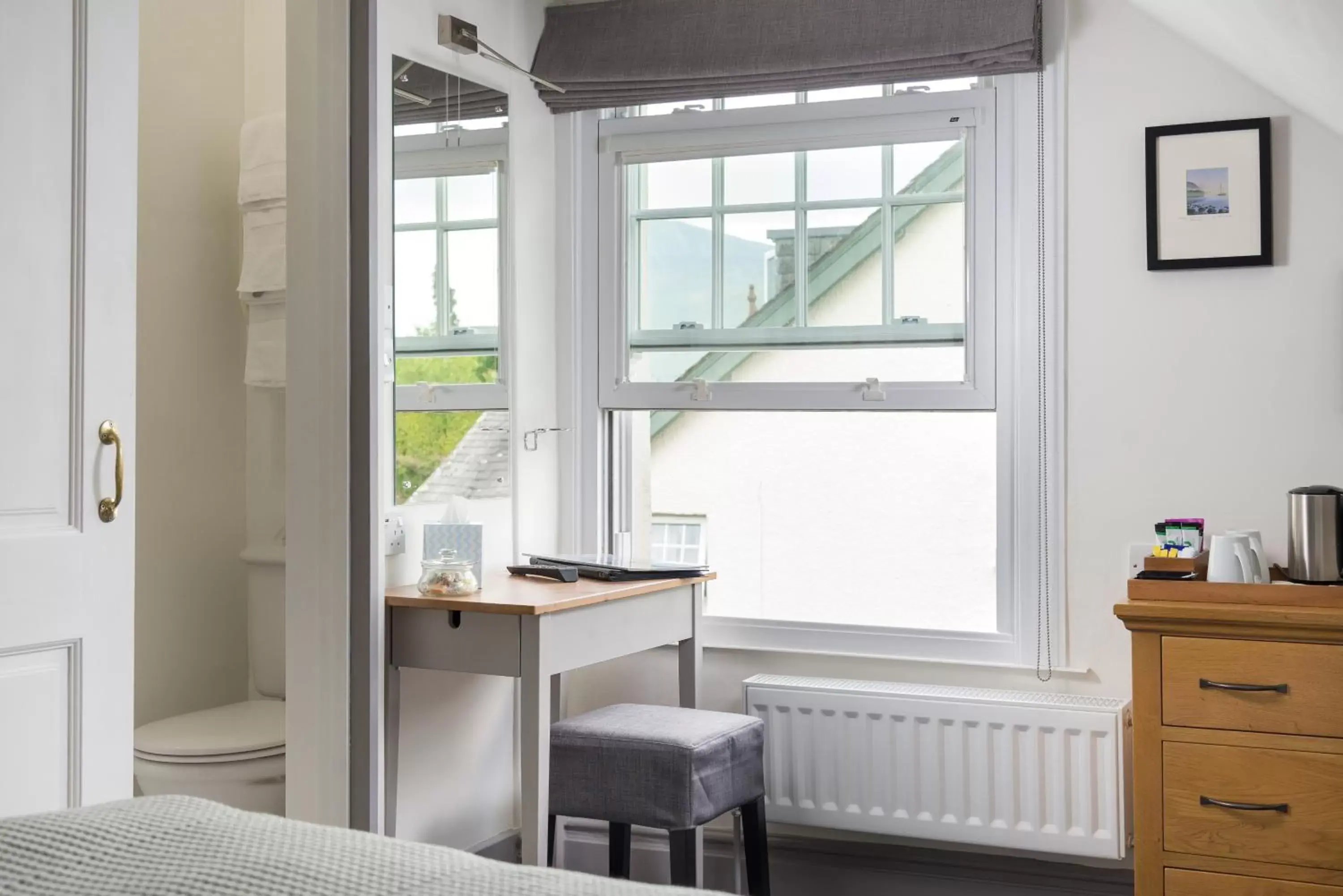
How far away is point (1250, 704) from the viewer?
7.45ft

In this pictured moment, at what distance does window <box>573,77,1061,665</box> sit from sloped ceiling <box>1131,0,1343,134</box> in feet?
1.46

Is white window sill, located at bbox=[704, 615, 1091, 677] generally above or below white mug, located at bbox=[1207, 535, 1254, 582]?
below

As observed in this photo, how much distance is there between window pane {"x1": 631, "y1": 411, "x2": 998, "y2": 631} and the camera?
10.1 ft

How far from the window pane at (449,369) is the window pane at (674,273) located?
483 mm


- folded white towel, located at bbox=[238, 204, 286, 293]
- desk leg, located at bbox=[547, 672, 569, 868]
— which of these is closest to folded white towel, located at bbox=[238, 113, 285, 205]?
folded white towel, located at bbox=[238, 204, 286, 293]

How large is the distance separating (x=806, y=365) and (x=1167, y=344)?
0.86 metres

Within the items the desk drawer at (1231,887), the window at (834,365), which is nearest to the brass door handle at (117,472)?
the window at (834,365)

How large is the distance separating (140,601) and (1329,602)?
2.78 meters

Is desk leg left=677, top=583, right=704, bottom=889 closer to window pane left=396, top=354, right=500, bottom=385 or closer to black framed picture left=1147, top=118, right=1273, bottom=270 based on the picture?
window pane left=396, top=354, right=500, bottom=385

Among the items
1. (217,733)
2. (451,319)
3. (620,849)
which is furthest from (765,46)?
(217,733)

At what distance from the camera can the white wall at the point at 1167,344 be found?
104 inches

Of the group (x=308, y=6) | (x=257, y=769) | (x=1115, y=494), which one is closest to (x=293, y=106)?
(x=308, y=6)

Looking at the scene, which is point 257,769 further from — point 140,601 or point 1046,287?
point 1046,287

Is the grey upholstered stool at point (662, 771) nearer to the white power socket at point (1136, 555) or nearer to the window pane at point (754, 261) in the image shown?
the white power socket at point (1136, 555)
